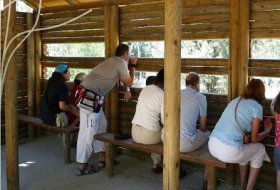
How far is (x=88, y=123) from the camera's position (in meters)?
5.88

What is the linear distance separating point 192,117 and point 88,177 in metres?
2.00

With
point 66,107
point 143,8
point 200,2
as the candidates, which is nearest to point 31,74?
point 66,107

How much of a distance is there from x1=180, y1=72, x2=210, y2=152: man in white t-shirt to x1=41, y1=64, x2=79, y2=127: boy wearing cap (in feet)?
7.63

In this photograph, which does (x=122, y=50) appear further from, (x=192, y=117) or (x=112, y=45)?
(x=192, y=117)

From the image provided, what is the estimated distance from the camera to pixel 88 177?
5727 millimetres

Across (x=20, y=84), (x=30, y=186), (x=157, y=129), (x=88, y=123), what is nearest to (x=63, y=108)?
(x=88, y=123)

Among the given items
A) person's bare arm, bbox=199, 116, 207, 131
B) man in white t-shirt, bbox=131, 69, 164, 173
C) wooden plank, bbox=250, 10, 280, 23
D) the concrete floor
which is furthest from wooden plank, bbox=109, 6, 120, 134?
wooden plank, bbox=250, 10, 280, 23

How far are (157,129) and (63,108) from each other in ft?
6.39

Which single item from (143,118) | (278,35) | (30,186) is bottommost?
(30,186)

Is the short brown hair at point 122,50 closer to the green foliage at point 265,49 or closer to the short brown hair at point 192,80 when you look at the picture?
the short brown hair at point 192,80

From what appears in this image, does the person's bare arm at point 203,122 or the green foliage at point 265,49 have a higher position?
the green foliage at point 265,49

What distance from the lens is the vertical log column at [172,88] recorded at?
3021mm

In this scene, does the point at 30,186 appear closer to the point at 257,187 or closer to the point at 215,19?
the point at 257,187

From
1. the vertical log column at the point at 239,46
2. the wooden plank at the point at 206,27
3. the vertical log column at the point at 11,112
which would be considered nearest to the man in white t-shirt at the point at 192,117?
the vertical log column at the point at 239,46
